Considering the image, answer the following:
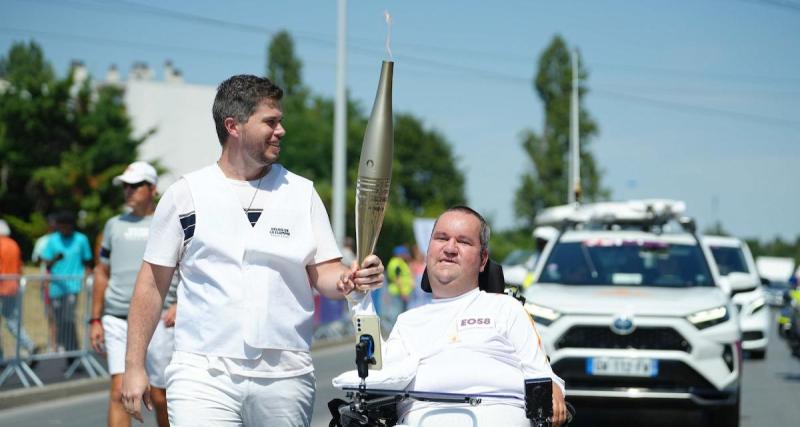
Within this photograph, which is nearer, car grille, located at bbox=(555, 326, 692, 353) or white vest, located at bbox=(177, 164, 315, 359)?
white vest, located at bbox=(177, 164, 315, 359)

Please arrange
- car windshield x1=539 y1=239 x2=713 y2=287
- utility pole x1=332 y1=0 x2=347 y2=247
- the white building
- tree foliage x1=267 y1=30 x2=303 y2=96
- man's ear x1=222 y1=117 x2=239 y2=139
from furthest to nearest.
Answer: tree foliage x1=267 y1=30 x2=303 y2=96 < the white building < utility pole x1=332 y1=0 x2=347 y2=247 < car windshield x1=539 y1=239 x2=713 y2=287 < man's ear x1=222 y1=117 x2=239 y2=139

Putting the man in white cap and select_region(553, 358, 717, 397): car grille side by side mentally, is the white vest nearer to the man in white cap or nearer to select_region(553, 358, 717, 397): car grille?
the man in white cap

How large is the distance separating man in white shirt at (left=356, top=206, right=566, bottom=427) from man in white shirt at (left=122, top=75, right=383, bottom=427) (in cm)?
60

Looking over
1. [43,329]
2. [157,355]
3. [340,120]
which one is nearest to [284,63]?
[340,120]

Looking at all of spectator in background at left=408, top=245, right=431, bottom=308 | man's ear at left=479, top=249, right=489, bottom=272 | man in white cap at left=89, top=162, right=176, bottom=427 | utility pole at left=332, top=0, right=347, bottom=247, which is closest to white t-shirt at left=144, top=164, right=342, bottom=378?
man's ear at left=479, top=249, right=489, bottom=272

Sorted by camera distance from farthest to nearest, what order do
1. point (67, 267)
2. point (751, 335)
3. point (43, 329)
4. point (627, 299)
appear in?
point (751, 335) → point (67, 267) → point (43, 329) → point (627, 299)

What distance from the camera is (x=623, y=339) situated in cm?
973

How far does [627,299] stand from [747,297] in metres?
9.36

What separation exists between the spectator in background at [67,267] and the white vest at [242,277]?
10.0 m

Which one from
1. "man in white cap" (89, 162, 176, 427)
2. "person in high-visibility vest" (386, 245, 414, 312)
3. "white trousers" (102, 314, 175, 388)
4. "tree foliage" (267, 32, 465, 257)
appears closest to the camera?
"white trousers" (102, 314, 175, 388)

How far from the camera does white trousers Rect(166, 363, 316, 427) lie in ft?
14.3

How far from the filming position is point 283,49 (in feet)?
325

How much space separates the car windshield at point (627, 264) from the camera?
430 inches

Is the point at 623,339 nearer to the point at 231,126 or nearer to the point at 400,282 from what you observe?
the point at 231,126
